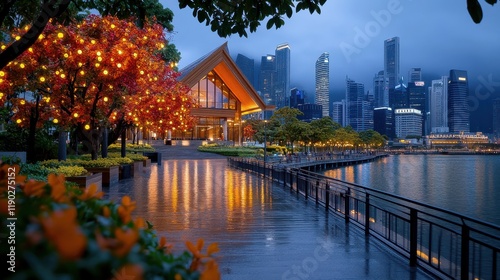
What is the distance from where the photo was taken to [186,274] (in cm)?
174

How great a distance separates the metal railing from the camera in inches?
235

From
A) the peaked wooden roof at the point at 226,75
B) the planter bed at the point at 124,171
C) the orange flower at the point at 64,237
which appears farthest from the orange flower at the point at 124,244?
the peaked wooden roof at the point at 226,75

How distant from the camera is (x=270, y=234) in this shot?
9.23m

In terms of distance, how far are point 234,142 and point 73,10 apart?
62.1 meters

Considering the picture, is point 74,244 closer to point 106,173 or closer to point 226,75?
point 106,173

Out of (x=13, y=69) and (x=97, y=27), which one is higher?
(x=97, y=27)

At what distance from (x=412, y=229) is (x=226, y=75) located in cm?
6253

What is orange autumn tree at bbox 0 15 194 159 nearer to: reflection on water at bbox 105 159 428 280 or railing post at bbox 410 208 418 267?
reflection on water at bbox 105 159 428 280

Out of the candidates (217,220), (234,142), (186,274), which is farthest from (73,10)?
(234,142)

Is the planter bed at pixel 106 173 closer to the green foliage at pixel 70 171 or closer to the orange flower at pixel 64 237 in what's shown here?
the green foliage at pixel 70 171

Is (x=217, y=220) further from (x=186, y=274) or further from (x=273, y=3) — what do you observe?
(x=186, y=274)

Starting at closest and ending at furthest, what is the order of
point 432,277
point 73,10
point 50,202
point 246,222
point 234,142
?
point 50,202 → point 432,277 → point 246,222 → point 73,10 → point 234,142

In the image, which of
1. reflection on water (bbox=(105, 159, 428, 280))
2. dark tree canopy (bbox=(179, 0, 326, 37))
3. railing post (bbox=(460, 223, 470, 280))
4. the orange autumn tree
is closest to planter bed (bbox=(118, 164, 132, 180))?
the orange autumn tree

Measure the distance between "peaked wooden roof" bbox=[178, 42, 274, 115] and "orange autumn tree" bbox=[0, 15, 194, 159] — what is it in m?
39.4
